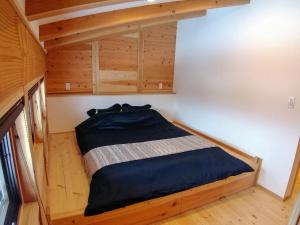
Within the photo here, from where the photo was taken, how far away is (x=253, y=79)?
8.49 ft

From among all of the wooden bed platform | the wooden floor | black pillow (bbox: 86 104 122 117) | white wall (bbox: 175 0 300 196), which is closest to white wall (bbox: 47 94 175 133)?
black pillow (bbox: 86 104 122 117)

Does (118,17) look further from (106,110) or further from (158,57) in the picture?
(158,57)

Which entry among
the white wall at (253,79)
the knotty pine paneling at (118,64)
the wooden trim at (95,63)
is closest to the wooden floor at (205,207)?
the white wall at (253,79)

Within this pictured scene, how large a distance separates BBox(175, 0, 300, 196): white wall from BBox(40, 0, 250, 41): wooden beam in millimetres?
436

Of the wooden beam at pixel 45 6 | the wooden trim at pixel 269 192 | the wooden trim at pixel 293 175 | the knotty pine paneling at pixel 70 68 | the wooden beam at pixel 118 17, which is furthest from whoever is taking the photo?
the knotty pine paneling at pixel 70 68

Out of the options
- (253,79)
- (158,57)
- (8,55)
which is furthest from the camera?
(158,57)

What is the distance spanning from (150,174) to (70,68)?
2384 mm

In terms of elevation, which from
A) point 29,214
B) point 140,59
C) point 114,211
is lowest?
point 114,211

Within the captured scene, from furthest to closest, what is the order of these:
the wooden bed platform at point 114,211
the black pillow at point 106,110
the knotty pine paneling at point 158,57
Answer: the knotty pine paneling at point 158,57 → the black pillow at point 106,110 → the wooden bed platform at point 114,211

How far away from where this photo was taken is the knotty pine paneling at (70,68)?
10.8 feet

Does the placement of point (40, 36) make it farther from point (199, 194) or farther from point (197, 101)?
point (197, 101)

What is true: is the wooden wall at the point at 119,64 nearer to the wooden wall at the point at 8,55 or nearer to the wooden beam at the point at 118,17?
the wooden beam at the point at 118,17

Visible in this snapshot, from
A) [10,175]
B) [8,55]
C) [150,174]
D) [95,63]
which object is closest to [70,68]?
[95,63]

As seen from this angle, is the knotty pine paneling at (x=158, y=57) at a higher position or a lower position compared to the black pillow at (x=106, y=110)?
higher
